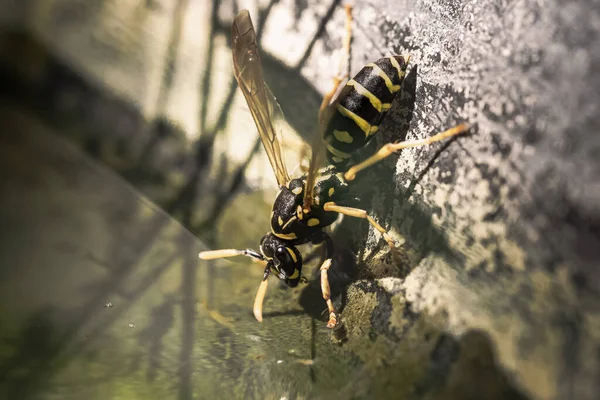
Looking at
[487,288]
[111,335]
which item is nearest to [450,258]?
[487,288]

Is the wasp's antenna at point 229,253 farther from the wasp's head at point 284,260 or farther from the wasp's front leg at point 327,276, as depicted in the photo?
the wasp's front leg at point 327,276

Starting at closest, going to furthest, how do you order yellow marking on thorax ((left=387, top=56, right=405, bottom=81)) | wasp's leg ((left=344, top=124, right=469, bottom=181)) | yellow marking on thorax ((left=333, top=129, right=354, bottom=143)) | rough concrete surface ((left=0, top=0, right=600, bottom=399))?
rough concrete surface ((left=0, top=0, right=600, bottom=399)) → wasp's leg ((left=344, top=124, right=469, bottom=181)) → yellow marking on thorax ((left=387, top=56, right=405, bottom=81)) → yellow marking on thorax ((left=333, top=129, right=354, bottom=143))

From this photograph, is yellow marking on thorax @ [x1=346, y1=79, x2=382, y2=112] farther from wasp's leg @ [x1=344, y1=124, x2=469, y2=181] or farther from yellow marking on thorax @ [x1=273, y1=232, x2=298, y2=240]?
yellow marking on thorax @ [x1=273, y1=232, x2=298, y2=240]

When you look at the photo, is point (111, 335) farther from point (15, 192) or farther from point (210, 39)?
point (210, 39)

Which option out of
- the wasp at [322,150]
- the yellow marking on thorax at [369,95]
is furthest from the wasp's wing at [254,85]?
the yellow marking on thorax at [369,95]

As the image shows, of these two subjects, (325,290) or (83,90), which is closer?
(325,290)

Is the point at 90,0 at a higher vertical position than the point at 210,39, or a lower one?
higher

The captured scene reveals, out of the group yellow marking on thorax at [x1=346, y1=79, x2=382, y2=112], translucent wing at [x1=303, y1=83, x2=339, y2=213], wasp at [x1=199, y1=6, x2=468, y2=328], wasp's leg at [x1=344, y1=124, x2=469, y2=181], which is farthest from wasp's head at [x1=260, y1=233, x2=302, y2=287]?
yellow marking on thorax at [x1=346, y1=79, x2=382, y2=112]
